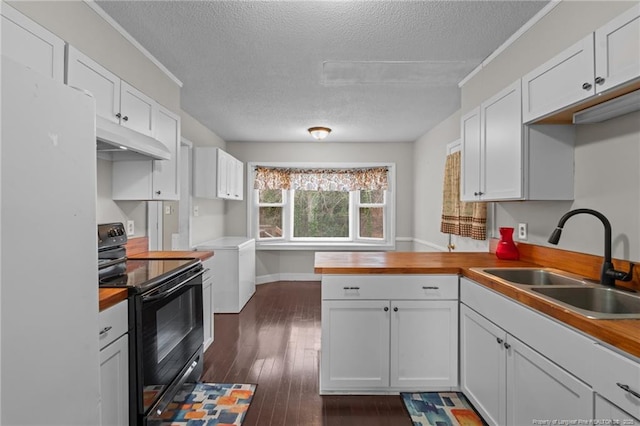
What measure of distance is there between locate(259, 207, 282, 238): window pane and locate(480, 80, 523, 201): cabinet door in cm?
377

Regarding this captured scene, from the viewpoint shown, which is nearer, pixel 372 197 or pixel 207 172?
pixel 207 172

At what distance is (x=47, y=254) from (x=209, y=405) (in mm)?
1640

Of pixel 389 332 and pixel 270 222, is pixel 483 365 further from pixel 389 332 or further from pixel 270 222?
pixel 270 222

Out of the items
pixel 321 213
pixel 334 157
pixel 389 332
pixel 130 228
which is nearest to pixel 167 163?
pixel 130 228

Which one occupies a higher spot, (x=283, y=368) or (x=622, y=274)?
(x=622, y=274)

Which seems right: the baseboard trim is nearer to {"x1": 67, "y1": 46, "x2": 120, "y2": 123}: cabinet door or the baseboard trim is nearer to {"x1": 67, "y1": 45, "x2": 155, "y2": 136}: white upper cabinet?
{"x1": 67, "y1": 45, "x2": 155, "y2": 136}: white upper cabinet

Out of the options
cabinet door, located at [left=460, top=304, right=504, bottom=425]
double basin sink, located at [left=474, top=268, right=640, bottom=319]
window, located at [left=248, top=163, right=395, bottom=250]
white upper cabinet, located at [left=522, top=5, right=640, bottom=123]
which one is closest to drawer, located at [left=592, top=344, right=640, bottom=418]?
double basin sink, located at [left=474, top=268, right=640, bottom=319]

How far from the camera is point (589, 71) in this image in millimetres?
1464

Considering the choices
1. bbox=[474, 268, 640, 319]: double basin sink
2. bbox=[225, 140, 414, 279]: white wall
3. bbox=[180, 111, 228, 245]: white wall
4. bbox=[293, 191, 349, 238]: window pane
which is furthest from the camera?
bbox=[293, 191, 349, 238]: window pane

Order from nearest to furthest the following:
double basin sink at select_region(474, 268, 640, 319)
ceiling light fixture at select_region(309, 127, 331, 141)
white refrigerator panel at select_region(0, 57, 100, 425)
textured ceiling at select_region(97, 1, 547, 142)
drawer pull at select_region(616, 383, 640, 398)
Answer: white refrigerator panel at select_region(0, 57, 100, 425), drawer pull at select_region(616, 383, 640, 398), double basin sink at select_region(474, 268, 640, 319), textured ceiling at select_region(97, 1, 547, 142), ceiling light fixture at select_region(309, 127, 331, 141)

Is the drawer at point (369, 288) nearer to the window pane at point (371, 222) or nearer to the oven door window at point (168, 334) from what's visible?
the oven door window at point (168, 334)

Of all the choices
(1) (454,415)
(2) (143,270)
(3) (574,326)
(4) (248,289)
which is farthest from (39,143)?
(4) (248,289)

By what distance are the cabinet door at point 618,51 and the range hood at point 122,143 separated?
2.24 metres

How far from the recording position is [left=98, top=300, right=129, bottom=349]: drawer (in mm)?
1348
